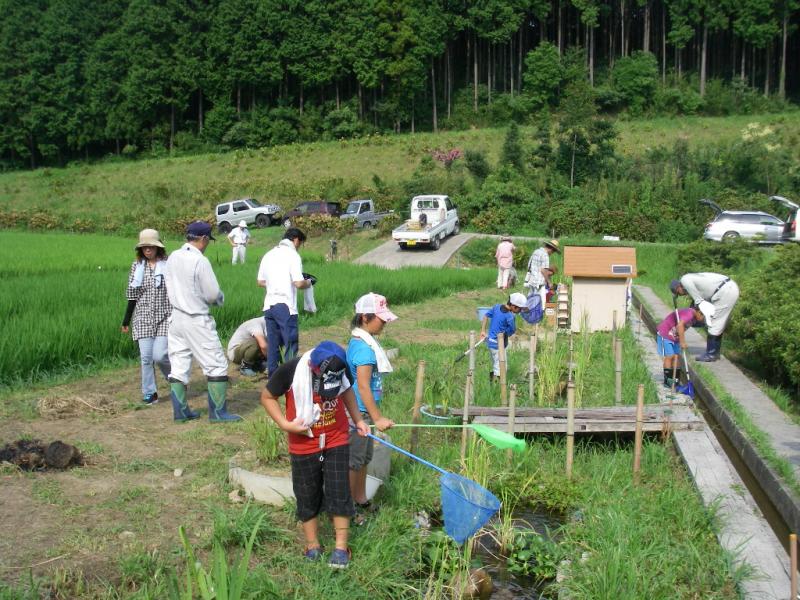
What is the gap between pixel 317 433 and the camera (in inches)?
175

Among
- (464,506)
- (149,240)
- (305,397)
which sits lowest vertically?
(464,506)

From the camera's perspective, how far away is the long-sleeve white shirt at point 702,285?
32.0 feet

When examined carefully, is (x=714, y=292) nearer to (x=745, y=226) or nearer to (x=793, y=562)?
(x=793, y=562)

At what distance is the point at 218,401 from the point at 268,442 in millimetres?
1460

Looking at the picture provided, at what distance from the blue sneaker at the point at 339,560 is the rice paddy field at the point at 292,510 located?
0.06 metres

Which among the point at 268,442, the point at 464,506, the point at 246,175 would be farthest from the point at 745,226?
the point at 246,175

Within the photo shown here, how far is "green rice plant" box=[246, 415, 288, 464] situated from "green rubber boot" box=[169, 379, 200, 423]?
4.61ft

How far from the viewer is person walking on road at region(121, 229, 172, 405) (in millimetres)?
7652

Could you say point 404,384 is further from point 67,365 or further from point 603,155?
point 603,155

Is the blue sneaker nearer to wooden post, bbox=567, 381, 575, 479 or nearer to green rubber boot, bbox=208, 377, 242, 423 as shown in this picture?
wooden post, bbox=567, 381, 575, 479

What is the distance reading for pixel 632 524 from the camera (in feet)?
16.6

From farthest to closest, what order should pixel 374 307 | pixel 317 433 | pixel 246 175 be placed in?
pixel 246 175 < pixel 374 307 < pixel 317 433

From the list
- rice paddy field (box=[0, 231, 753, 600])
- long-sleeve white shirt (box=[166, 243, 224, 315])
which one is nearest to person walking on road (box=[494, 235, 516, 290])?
rice paddy field (box=[0, 231, 753, 600])

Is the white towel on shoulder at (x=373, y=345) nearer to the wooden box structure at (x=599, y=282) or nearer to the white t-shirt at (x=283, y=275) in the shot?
the white t-shirt at (x=283, y=275)
